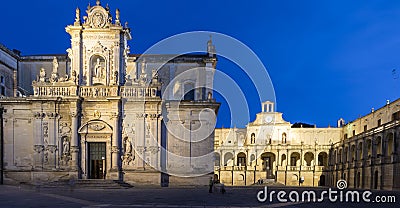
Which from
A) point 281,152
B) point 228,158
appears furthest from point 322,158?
point 228,158

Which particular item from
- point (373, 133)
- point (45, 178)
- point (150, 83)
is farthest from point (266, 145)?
point (45, 178)

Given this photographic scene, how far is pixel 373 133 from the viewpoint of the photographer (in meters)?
52.6

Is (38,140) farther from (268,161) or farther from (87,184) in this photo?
(268,161)

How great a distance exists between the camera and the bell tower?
39344 millimetres

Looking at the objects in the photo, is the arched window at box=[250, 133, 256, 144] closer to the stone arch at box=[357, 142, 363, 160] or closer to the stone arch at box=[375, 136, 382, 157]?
the stone arch at box=[357, 142, 363, 160]

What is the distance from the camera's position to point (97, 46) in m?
39.8

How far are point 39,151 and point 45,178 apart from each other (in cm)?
273

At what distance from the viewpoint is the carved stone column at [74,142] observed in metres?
37.6

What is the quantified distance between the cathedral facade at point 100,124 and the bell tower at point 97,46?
0.10 meters

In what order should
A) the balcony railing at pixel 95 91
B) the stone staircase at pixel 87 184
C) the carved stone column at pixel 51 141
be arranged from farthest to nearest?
the balcony railing at pixel 95 91 → the carved stone column at pixel 51 141 → the stone staircase at pixel 87 184

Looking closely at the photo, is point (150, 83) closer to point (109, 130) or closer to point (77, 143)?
point (109, 130)

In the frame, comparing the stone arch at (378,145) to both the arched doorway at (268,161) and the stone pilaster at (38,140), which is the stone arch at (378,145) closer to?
the arched doorway at (268,161)

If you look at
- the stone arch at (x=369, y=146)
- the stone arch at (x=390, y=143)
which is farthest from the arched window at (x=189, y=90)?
the stone arch at (x=369, y=146)

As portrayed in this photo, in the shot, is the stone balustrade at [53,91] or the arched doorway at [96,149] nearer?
the stone balustrade at [53,91]
